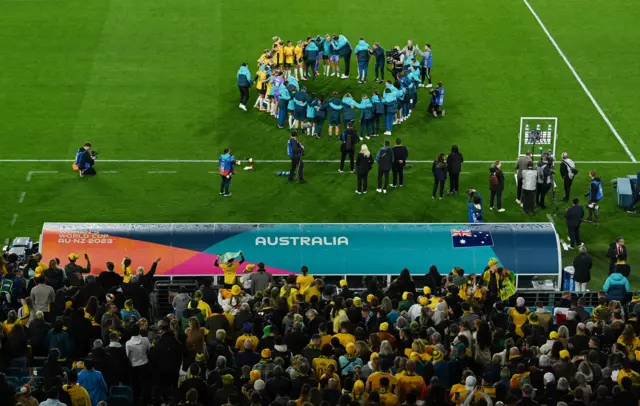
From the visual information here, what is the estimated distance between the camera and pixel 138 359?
1969 centimetres

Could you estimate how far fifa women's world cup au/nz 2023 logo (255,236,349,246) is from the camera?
26.7 meters

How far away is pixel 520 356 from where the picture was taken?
1941cm

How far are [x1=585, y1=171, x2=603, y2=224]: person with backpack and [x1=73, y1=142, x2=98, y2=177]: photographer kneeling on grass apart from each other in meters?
13.1

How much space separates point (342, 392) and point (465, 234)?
373 inches

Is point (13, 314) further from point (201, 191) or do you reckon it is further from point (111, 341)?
point (201, 191)

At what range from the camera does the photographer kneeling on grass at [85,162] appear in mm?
32531

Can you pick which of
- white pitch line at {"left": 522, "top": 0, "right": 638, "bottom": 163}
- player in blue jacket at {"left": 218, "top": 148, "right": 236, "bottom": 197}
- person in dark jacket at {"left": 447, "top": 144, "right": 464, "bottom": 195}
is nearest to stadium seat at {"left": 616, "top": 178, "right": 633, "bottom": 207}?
white pitch line at {"left": 522, "top": 0, "right": 638, "bottom": 163}

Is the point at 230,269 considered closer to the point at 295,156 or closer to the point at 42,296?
the point at 42,296

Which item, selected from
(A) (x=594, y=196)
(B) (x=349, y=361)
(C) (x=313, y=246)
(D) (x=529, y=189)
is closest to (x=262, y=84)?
(D) (x=529, y=189)

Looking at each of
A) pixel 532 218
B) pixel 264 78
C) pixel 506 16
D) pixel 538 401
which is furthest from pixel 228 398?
pixel 506 16

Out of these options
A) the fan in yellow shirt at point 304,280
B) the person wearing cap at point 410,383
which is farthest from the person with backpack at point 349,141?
the person wearing cap at point 410,383

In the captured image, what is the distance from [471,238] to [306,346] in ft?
26.8

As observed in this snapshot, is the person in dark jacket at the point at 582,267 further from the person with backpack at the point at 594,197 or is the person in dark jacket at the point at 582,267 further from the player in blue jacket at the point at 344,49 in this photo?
the player in blue jacket at the point at 344,49

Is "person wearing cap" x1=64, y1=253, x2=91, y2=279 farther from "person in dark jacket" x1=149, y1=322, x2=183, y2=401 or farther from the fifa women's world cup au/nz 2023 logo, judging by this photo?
"person in dark jacket" x1=149, y1=322, x2=183, y2=401
